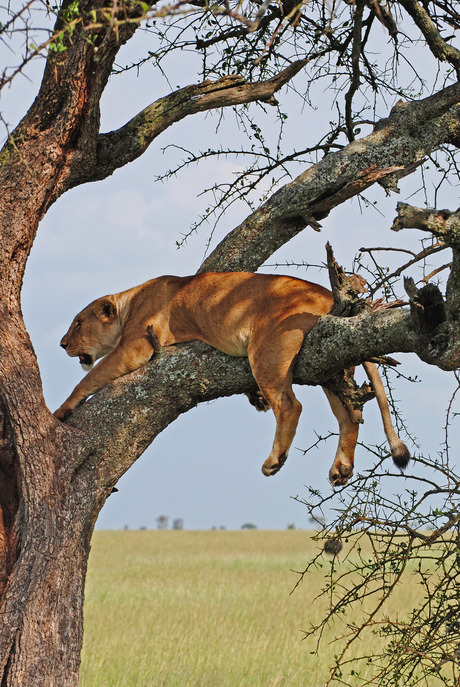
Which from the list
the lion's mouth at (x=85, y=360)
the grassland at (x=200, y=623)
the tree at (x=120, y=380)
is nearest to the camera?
the tree at (x=120, y=380)

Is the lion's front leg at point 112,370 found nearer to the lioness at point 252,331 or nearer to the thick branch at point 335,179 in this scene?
the lioness at point 252,331

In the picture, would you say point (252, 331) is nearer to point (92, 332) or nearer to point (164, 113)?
point (92, 332)

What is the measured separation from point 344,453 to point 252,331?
42.4 inches

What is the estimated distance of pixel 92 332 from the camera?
6445 millimetres

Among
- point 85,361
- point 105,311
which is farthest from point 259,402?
point 85,361

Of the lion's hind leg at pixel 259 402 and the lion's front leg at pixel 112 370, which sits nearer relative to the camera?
the lion's front leg at pixel 112 370

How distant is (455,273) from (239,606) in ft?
31.8

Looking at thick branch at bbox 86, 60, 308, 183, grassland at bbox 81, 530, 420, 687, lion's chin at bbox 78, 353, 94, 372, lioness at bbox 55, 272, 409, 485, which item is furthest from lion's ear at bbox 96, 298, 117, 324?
grassland at bbox 81, 530, 420, 687

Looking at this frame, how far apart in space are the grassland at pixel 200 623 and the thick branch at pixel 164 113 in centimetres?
338

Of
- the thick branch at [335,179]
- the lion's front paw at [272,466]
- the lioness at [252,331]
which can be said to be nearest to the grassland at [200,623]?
the lion's front paw at [272,466]

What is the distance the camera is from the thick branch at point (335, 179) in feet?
19.4

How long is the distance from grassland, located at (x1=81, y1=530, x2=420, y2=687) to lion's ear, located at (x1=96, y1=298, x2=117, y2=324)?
9.95 ft

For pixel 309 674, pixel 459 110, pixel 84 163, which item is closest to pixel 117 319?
pixel 84 163

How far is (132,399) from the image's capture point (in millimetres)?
5117
